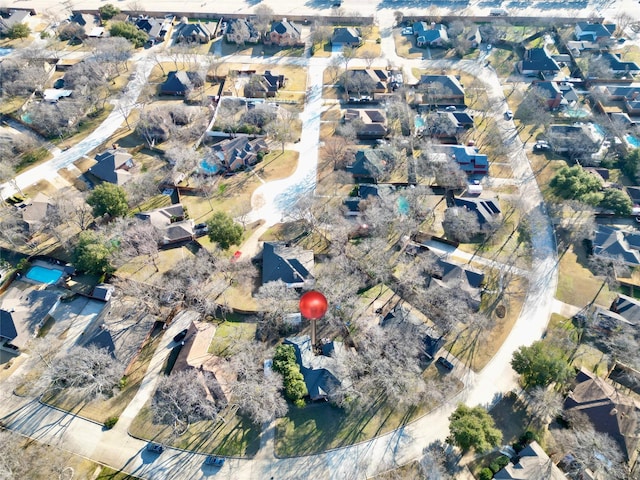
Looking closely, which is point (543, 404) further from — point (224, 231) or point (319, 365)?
point (224, 231)

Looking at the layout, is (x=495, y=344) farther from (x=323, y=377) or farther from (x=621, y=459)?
(x=323, y=377)

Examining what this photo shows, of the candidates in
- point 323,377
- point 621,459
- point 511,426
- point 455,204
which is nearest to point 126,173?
point 323,377

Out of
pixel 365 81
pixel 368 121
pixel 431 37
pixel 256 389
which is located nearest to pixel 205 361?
pixel 256 389

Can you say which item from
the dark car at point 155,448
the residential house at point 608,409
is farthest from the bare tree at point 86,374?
the residential house at point 608,409

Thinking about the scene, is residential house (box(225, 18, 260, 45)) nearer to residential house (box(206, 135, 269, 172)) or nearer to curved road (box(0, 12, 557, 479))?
residential house (box(206, 135, 269, 172))

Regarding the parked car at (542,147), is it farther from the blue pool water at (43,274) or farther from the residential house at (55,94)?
the residential house at (55,94)

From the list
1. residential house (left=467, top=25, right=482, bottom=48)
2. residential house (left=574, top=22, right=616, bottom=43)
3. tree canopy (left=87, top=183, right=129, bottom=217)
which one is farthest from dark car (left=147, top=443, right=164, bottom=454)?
residential house (left=574, top=22, right=616, bottom=43)
